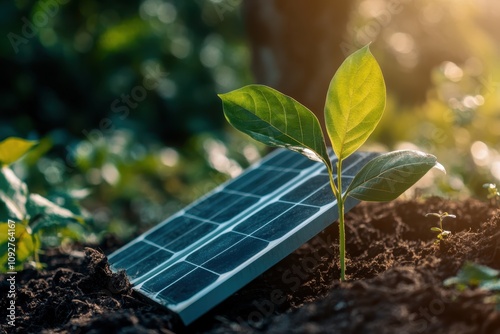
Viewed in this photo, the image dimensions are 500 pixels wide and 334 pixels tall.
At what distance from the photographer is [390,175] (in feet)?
6.31

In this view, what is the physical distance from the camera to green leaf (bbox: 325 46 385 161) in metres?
1.89

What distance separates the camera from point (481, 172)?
3.86 m

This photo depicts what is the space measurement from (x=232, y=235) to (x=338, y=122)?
24.8 inches

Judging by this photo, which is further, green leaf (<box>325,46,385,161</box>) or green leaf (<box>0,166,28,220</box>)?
green leaf (<box>0,166,28,220</box>)

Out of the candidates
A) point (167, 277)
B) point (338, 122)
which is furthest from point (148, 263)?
point (338, 122)

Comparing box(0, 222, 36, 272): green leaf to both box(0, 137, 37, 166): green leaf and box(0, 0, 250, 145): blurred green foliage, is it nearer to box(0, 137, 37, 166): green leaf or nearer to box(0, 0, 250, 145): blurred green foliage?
box(0, 137, 37, 166): green leaf

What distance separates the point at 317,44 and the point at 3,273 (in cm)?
278

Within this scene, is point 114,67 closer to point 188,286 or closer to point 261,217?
point 261,217

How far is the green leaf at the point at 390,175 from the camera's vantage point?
1.86 metres

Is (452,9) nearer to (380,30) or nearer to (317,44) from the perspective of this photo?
(380,30)

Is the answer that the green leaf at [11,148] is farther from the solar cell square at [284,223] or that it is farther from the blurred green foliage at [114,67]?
the blurred green foliage at [114,67]

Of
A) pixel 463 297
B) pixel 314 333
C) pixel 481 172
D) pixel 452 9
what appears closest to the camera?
pixel 314 333

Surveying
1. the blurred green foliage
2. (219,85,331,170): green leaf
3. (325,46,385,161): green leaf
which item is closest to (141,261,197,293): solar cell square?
(219,85,331,170): green leaf

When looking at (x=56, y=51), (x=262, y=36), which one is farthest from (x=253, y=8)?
(x=56, y=51)
